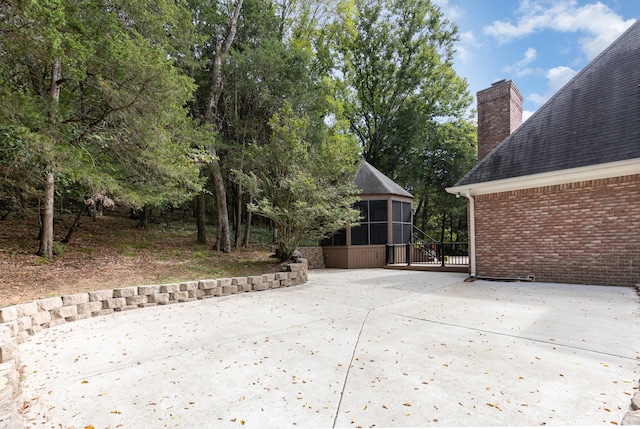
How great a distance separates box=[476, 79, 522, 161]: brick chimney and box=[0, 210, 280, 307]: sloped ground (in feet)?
26.4

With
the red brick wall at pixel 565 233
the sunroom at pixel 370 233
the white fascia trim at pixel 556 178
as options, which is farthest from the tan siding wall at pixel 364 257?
the white fascia trim at pixel 556 178

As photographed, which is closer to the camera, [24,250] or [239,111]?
[24,250]

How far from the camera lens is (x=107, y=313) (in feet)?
16.2

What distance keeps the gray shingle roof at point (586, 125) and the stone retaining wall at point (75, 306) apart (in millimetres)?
6280

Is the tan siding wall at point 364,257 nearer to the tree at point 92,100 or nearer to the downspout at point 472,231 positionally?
the downspout at point 472,231

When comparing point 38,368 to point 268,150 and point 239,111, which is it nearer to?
Result: point 268,150

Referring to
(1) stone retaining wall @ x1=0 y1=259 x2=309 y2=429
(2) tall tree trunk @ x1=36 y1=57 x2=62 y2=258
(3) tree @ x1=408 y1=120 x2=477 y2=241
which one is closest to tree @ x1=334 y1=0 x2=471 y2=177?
(3) tree @ x1=408 y1=120 x2=477 y2=241

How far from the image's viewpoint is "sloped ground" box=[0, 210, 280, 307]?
5.49m

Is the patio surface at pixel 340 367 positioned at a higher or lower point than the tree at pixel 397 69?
lower

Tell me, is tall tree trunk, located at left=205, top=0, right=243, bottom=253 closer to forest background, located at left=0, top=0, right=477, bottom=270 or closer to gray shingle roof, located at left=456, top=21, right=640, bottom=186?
forest background, located at left=0, top=0, right=477, bottom=270

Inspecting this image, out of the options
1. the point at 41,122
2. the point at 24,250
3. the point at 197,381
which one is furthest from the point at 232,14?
the point at 197,381

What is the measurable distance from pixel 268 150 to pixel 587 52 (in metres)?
10.7

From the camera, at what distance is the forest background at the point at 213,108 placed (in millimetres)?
5797

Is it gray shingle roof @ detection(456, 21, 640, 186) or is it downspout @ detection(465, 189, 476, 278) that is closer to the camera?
gray shingle roof @ detection(456, 21, 640, 186)
